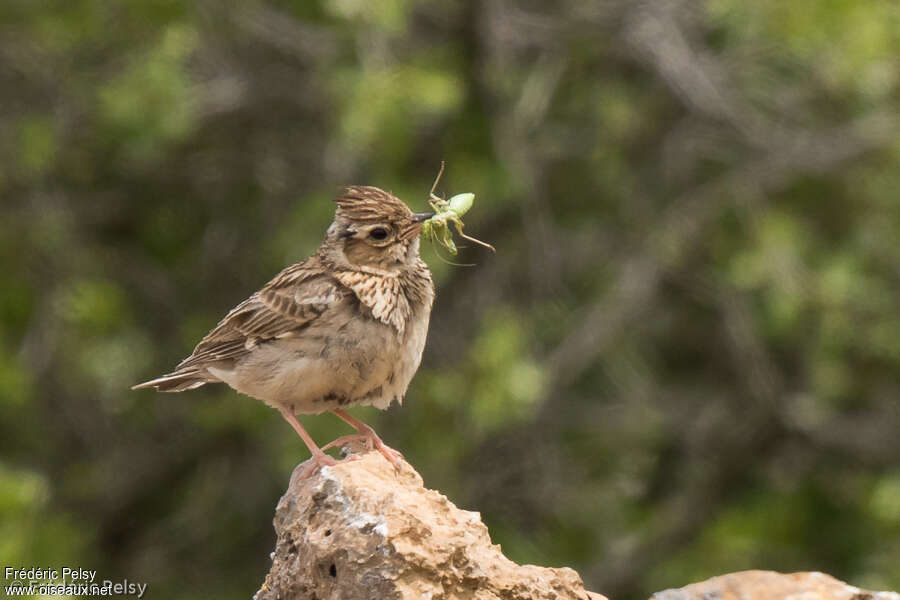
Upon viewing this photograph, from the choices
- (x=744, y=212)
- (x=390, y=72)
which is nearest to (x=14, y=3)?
(x=390, y=72)

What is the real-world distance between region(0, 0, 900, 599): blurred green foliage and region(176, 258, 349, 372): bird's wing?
9.21 ft

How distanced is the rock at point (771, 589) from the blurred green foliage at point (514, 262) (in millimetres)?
4372

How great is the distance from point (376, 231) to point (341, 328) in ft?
1.74

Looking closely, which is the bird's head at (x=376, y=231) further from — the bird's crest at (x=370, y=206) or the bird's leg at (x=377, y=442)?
the bird's leg at (x=377, y=442)

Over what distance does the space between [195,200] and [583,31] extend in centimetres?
324

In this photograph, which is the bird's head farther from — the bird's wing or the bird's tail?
the bird's tail

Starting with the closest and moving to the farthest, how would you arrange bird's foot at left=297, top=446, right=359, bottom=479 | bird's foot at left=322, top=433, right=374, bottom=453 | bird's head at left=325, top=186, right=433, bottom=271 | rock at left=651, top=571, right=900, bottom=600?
1. rock at left=651, top=571, right=900, bottom=600
2. bird's foot at left=297, top=446, right=359, bottom=479
3. bird's foot at left=322, top=433, right=374, bottom=453
4. bird's head at left=325, top=186, right=433, bottom=271

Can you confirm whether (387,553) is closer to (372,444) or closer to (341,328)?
(372,444)

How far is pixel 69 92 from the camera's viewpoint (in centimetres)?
1053

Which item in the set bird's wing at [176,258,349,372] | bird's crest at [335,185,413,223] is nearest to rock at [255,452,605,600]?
bird's wing at [176,258,349,372]

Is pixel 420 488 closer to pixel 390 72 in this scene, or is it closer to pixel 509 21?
pixel 390 72

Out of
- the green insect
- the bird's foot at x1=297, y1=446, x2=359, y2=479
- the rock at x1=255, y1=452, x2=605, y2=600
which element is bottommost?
the rock at x1=255, y1=452, x2=605, y2=600

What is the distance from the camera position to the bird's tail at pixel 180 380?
21.1ft

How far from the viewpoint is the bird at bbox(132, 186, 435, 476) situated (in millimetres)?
5891
